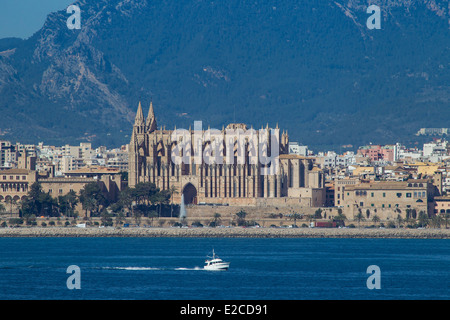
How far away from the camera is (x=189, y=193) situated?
469 ft

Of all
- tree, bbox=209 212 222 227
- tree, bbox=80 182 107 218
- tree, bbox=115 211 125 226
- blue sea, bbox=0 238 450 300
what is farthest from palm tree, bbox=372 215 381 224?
tree, bbox=80 182 107 218

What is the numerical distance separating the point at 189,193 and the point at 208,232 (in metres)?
20.4

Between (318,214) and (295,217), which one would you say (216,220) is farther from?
(318,214)

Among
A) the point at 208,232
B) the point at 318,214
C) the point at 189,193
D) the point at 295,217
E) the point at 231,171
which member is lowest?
the point at 208,232

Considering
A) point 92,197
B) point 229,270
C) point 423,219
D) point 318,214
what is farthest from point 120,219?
point 229,270

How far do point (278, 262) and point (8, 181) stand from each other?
5951 centimetres

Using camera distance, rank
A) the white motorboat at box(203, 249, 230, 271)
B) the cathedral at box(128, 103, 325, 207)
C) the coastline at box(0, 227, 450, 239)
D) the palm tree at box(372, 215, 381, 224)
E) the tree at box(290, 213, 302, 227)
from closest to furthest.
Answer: the white motorboat at box(203, 249, 230, 271) < the coastline at box(0, 227, 450, 239) < the palm tree at box(372, 215, 381, 224) < the tree at box(290, 213, 302, 227) < the cathedral at box(128, 103, 325, 207)

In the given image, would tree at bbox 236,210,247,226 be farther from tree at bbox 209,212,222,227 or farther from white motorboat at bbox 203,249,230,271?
white motorboat at bbox 203,249,230,271

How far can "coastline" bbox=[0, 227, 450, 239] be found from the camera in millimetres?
120562

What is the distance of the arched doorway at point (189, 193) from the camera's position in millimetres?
142250

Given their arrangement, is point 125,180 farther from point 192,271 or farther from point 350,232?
point 192,271

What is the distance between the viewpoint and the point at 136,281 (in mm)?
72188
